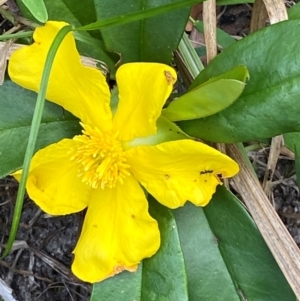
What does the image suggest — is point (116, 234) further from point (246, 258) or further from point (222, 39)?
point (222, 39)

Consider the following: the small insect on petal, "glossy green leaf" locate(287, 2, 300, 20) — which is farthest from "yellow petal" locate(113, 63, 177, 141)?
"glossy green leaf" locate(287, 2, 300, 20)

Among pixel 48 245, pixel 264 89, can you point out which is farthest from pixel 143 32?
pixel 48 245

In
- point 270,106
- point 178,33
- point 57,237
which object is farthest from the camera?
point 57,237

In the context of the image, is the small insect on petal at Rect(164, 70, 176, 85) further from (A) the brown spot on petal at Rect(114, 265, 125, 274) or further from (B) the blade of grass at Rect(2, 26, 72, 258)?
(A) the brown spot on petal at Rect(114, 265, 125, 274)

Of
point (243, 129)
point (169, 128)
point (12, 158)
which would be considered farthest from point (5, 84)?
point (243, 129)

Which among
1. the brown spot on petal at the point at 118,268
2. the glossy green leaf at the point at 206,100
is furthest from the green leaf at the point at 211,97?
the brown spot on petal at the point at 118,268

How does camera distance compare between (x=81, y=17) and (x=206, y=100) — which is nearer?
(x=206, y=100)

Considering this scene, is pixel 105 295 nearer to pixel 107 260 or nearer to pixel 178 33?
pixel 107 260
